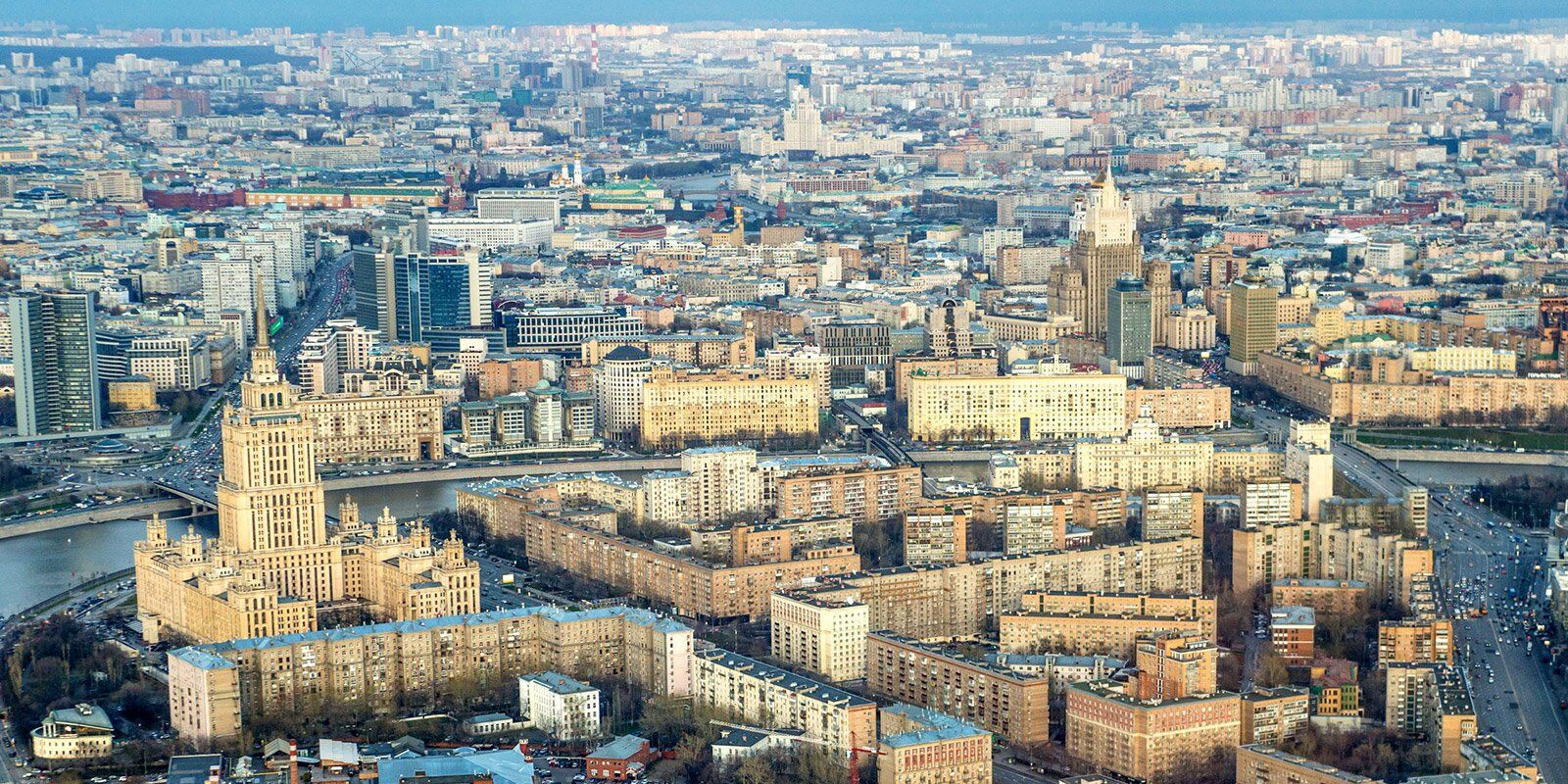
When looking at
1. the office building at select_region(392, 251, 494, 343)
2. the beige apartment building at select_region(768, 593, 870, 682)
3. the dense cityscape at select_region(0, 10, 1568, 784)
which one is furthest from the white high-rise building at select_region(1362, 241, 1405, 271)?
the beige apartment building at select_region(768, 593, 870, 682)

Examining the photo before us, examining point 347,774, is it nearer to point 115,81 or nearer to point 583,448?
point 583,448

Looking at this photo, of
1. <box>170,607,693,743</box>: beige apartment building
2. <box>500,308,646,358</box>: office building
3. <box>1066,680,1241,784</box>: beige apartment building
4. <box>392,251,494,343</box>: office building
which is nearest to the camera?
<box>1066,680,1241,784</box>: beige apartment building

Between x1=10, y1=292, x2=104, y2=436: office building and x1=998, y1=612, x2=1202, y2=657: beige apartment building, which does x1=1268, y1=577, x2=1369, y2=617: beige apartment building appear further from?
x1=10, y1=292, x2=104, y2=436: office building

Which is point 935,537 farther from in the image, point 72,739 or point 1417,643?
point 72,739

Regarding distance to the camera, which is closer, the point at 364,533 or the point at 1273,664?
the point at 1273,664

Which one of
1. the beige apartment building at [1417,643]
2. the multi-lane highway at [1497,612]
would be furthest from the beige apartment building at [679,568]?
the multi-lane highway at [1497,612]

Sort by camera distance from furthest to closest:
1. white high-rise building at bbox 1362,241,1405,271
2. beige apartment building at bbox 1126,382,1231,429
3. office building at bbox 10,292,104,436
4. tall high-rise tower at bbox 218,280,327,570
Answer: white high-rise building at bbox 1362,241,1405,271
beige apartment building at bbox 1126,382,1231,429
office building at bbox 10,292,104,436
tall high-rise tower at bbox 218,280,327,570

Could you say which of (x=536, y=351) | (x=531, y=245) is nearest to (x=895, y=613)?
(x=536, y=351)
